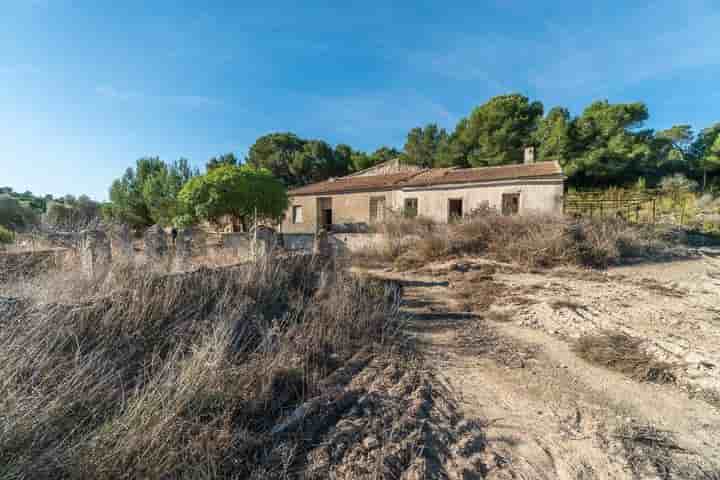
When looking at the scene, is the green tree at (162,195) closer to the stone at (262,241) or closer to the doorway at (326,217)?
the doorway at (326,217)

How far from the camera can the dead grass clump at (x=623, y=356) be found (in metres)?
3.06

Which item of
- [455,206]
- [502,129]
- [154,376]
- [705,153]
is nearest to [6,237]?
[154,376]

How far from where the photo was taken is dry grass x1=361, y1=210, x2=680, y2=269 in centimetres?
821

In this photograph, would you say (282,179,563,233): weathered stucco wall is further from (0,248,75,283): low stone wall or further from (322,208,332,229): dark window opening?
(0,248,75,283): low stone wall

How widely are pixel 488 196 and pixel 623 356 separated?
1134cm

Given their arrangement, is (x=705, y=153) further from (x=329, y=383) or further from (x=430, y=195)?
(x=329, y=383)

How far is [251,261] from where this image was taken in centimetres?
439

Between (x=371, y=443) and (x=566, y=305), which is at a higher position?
(x=566, y=305)

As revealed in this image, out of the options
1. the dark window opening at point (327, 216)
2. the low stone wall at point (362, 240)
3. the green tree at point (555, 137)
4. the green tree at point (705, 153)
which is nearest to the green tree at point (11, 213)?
the low stone wall at point (362, 240)

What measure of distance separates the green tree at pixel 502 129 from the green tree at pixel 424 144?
4064 millimetres

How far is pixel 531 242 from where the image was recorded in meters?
8.34

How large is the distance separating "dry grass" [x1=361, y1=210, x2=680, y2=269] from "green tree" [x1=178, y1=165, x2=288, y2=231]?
5.38m

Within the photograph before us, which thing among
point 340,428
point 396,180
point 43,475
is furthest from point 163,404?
point 396,180

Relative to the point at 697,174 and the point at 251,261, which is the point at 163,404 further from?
the point at 697,174
